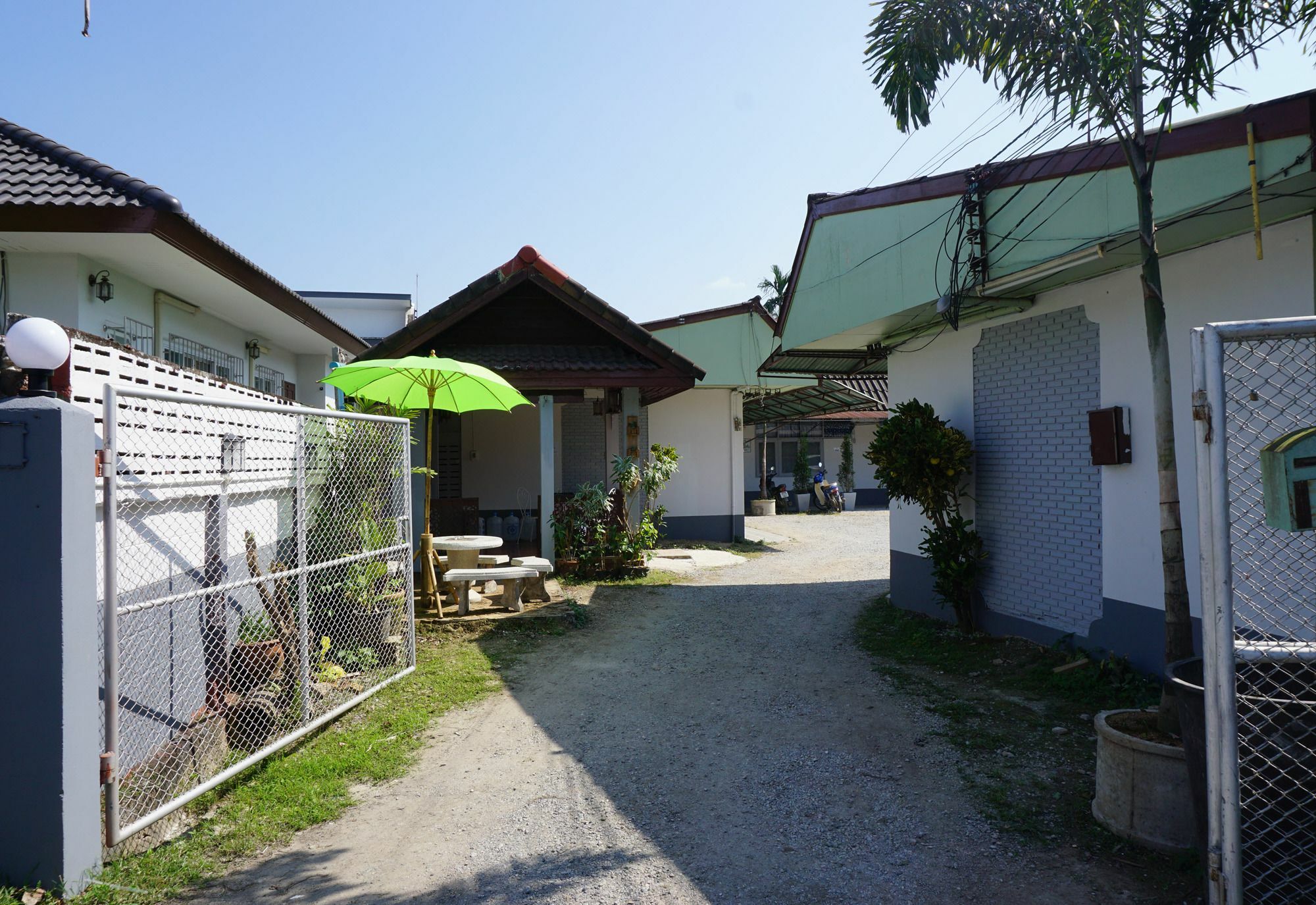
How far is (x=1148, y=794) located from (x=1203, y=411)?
177 cm

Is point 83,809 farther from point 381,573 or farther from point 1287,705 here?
point 1287,705

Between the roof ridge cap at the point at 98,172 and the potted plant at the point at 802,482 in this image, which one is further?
the potted plant at the point at 802,482

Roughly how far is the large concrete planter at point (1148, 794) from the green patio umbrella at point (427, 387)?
5744 mm

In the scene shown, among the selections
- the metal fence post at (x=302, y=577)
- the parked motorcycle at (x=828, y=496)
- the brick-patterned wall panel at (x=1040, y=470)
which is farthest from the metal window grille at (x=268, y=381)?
the parked motorcycle at (x=828, y=496)

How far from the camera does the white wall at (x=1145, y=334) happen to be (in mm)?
4543

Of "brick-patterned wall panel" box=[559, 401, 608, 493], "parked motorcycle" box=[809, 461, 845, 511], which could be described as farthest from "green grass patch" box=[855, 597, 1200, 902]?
"parked motorcycle" box=[809, 461, 845, 511]

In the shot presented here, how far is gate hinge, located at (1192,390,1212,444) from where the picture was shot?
275 cm

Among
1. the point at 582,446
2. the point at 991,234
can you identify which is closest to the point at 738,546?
the point at 582,446

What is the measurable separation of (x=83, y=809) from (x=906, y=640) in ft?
21.0

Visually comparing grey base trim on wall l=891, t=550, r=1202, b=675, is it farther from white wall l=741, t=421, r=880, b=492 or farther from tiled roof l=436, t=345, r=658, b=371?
white wall l=741, t=421, r=880, b=492

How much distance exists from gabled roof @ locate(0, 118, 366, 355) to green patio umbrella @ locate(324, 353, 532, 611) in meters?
1.57

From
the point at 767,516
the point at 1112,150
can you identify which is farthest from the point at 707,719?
the point at 767,516

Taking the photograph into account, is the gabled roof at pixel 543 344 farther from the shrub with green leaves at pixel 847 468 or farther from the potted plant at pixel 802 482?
the shrub with green leaves at pixel 847 468

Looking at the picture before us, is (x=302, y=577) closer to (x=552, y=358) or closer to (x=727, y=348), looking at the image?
(x=552, y=358)
